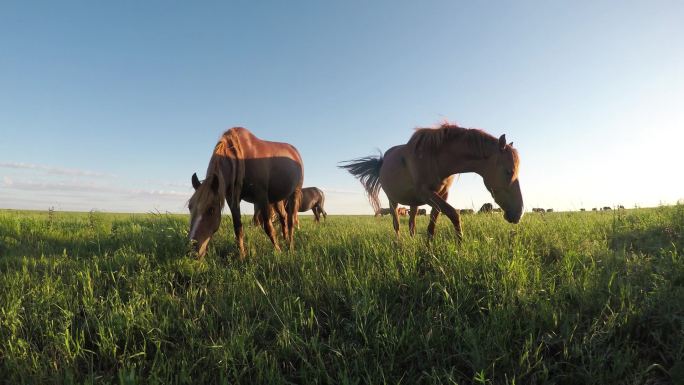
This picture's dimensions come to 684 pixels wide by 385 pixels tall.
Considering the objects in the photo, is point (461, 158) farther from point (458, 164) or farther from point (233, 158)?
point (233, 158)

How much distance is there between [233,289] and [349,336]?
58.3 inches

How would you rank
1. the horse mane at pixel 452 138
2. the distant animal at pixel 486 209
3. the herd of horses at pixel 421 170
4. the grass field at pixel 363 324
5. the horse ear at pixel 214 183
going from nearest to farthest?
1. the grass field at pixel 363 324
2. the horse ear at pixel 214 183
3. the herd of horses at pixel 421 170
4. the horse mane at pixel 452 138
5. the distant animal at pixel 486 209

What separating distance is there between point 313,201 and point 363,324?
1798 cm

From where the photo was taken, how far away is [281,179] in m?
6.71

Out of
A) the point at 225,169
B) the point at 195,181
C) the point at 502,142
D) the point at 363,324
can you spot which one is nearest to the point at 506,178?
the point at 502,142

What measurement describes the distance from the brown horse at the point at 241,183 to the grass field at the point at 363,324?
0.70m

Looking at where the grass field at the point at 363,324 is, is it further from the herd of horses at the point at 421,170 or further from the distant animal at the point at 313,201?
the distant animal at the point at 313,201

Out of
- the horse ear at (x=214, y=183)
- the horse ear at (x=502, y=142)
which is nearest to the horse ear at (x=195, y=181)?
the horse ear at (x=214, y=183)

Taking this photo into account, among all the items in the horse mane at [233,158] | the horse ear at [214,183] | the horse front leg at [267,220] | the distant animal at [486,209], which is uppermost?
the horse mane at [233,158]

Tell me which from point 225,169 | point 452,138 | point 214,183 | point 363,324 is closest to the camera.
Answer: point 363,324

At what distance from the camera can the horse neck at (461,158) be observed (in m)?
5.58

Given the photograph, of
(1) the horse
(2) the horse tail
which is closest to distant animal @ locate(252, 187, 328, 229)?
(1) the horse

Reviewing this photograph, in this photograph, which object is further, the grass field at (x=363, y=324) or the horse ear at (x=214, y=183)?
the horse ear at (x=214, y=183)

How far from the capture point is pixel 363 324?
269 centimetres
